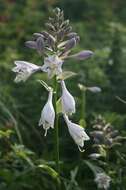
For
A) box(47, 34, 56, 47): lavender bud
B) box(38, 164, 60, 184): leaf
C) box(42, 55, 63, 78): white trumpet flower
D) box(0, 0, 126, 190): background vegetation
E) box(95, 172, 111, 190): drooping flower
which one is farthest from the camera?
box(0, 0, 126, 190): background vegetation

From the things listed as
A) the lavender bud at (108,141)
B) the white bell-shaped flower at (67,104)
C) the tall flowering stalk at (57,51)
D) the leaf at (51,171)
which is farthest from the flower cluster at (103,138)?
the white bell-shaped flower at (67,104)

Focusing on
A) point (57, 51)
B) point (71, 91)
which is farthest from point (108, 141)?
point (71, 91)

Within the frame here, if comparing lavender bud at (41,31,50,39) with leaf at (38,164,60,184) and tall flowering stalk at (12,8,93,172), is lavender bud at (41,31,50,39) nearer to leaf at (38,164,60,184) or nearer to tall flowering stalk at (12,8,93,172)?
tall flowering stalk at (12,8,93,172)

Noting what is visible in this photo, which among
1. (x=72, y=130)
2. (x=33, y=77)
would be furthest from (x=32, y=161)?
(x=33, y=77)

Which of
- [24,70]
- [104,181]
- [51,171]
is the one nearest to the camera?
[24,70]

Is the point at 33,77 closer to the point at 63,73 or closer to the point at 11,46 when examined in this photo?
the point at 11,46

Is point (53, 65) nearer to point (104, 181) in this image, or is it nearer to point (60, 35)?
point (60, 35)

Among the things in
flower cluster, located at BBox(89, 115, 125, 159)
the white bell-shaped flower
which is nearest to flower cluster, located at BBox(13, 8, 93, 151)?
the white bell-shaped flower
